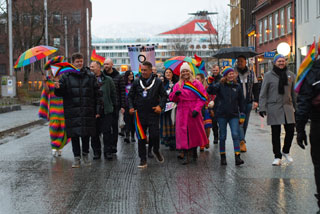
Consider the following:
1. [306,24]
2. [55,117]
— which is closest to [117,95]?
[55,117]

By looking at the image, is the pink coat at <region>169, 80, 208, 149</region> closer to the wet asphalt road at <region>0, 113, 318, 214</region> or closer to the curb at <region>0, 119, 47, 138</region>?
the wet asphalt road at <region>0, 113, 318, 214</region>

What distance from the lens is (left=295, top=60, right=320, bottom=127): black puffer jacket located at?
588 centimetres

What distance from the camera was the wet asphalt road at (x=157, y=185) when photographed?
629cm

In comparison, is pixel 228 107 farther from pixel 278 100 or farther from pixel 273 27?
pixel 273 27

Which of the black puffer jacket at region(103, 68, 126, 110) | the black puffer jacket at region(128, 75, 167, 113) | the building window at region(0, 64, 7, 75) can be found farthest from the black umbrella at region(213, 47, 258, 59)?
the building window at region(0, 64, 7, 75)

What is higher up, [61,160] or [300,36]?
[300,36]

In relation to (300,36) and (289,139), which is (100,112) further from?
(300,36)

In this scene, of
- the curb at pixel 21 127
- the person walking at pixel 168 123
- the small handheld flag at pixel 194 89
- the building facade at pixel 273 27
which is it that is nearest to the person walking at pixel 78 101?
the small handheld flag at pixel 194 89

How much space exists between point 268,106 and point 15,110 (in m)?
21.5

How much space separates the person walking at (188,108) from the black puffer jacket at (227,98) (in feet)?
0.98

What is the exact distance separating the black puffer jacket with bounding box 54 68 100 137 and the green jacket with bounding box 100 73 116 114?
30.8 inches

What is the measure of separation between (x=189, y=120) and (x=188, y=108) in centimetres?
21

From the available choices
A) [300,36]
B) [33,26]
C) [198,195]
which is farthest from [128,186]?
[33,26]

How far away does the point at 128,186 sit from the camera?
24.8 ft
